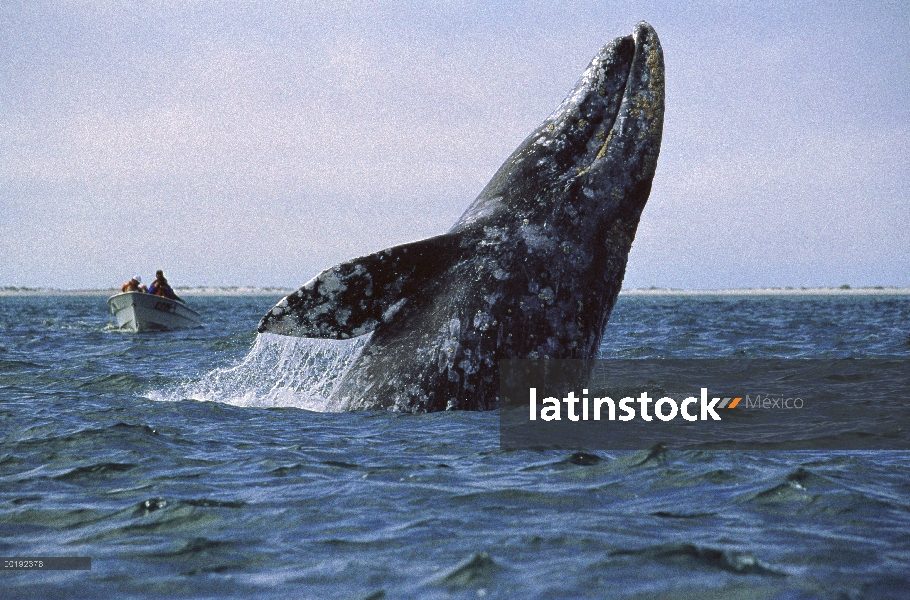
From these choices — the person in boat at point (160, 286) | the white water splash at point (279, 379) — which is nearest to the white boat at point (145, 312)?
the person in boat at point (160, 286)

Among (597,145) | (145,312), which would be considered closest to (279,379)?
(597,145)

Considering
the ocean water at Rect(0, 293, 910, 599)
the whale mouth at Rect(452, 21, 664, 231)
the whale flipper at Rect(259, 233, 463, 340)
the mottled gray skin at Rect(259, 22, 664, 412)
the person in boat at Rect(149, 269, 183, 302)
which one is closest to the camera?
the ocean water at Rect(0, 293, 910, 599)

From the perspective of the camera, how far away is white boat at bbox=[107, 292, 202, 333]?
27109 millimetres

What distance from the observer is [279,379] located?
9.88 meters

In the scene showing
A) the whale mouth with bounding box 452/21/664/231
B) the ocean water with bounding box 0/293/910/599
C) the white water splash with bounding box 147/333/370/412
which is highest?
the whale mouth with bounding box 452/21/664/231

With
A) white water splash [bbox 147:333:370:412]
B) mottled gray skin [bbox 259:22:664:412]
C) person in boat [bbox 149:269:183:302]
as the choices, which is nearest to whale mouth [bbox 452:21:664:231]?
mottled gray skin [bbox 259:22:664:412]

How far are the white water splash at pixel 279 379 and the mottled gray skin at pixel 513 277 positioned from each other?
0.43 m

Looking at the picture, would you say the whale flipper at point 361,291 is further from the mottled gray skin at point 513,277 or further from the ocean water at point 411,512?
the ocean water at point 411,512

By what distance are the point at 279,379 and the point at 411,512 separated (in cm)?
492

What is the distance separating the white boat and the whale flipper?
20.8 metres

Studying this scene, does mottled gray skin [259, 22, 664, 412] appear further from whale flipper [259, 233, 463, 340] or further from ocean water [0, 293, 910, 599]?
ocean water [0, 293, 910, 599]

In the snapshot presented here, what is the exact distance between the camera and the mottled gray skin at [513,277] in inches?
301

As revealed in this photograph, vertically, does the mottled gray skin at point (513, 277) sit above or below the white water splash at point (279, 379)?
above

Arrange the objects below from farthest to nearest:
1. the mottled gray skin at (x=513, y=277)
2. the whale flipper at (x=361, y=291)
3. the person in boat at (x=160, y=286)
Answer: the person in boat at (x=160, y=286) → the mottled gray skin at (x=513, y=277) → the whale flipper at (x=361, y=291)
